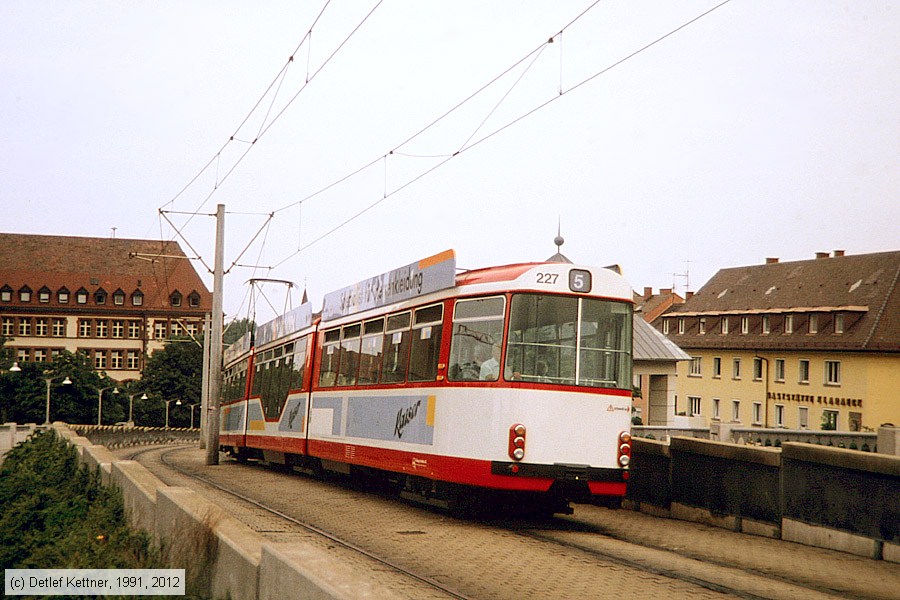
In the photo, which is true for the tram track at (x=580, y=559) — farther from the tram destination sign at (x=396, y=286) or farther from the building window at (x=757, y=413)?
the building window at (x=757, y=413)

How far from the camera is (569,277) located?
14.0 metres

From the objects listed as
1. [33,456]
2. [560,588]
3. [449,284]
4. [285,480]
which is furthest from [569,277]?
[33,456]

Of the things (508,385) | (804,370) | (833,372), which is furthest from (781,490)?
(804,370)

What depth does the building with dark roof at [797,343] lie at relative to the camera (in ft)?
204

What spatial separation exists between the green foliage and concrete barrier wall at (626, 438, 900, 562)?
6.89 metres

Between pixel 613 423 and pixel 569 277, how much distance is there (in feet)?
6.16

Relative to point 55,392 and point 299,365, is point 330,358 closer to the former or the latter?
point 299,365

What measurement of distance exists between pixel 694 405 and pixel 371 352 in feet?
209

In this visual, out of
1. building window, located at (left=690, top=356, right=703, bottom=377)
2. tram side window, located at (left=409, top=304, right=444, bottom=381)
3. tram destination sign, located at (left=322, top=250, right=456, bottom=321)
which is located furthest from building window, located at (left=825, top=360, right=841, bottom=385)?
tram side window, located at (left=409, top=304, right=444, bottom=381)

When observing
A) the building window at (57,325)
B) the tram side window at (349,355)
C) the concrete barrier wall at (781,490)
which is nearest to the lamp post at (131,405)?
the building window at (57,325)

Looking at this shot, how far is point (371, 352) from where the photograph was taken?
17.5m

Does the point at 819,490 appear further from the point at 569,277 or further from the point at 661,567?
the point at 569,277

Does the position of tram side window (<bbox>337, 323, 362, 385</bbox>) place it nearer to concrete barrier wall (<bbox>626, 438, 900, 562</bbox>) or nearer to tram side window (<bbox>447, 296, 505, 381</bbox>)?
tram side window (<bbox>447, 296, 505, 381</bbox>)

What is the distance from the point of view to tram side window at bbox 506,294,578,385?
1361 centimetres
